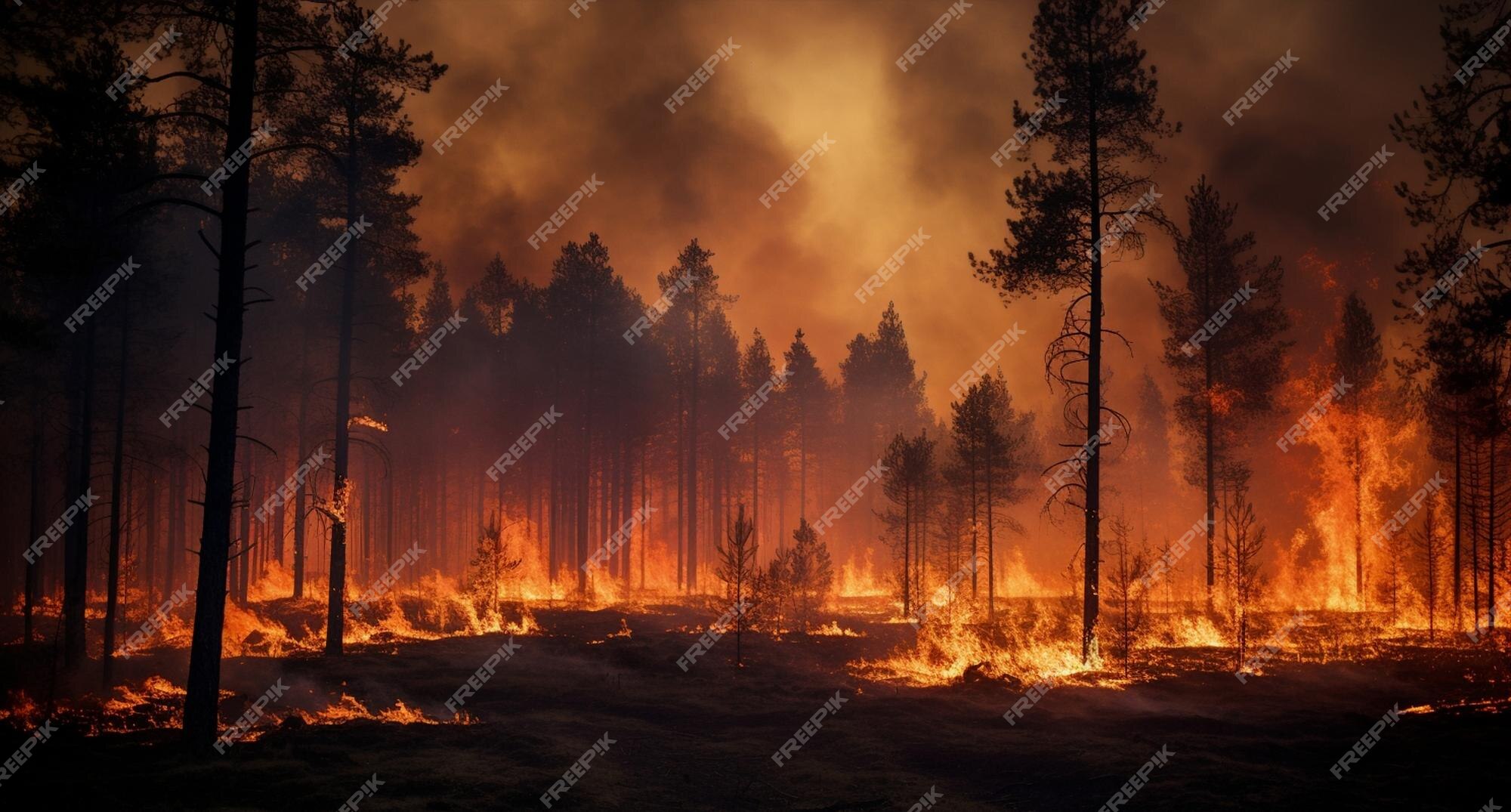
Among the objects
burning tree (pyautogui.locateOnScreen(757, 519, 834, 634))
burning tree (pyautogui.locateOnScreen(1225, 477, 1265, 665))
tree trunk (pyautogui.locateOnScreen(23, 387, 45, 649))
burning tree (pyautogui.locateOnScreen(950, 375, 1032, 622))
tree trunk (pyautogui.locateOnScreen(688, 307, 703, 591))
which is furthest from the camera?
tree trunk (pyautogui.locateOnScreen(688, 307, 703, 591))

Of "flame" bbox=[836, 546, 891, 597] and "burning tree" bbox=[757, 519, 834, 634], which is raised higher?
"burning tree" bbox=[757, 519, 834, 634]

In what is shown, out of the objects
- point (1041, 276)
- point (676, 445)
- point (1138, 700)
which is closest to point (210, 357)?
point (676, 445)

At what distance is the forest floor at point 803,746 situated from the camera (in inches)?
359

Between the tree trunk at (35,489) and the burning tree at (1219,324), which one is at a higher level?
the burning tree at (1219,324)

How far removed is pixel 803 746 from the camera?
43.5ft

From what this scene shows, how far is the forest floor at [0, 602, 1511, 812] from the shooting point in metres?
9.12

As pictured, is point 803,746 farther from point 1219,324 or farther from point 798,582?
point 1219,324

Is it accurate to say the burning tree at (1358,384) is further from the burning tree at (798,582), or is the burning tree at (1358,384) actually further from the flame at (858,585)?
the flame at (858,585)

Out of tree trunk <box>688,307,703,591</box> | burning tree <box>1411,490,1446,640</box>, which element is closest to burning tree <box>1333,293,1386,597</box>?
burning tree <box>1411,490,1446,640</box>

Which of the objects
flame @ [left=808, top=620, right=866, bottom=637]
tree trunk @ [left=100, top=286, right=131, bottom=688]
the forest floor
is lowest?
flame @ [left=808, top=620, right=866, bottom=637]

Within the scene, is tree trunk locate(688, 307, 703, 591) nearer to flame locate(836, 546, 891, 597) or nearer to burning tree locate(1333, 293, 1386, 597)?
flame locate(836, 546, 891, 597)

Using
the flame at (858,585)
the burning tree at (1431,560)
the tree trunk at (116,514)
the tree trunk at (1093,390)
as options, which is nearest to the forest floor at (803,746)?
the tree trunk at (116,514)

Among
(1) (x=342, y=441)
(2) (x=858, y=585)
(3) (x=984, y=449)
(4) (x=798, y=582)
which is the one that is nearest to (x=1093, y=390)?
(4) (x=798, y=582)

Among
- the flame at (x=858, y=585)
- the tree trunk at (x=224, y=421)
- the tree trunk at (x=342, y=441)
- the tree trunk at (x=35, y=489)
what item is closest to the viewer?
the tree trunk at (x=224, y=421)
